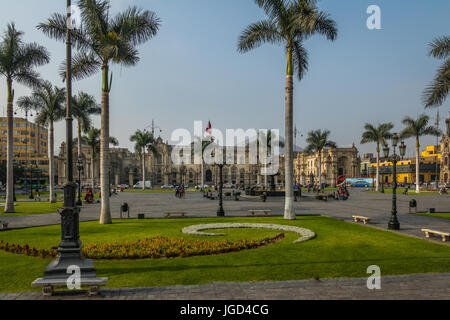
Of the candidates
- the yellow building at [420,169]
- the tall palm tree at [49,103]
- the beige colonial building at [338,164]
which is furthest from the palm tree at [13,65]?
the yellow building at [420,169]

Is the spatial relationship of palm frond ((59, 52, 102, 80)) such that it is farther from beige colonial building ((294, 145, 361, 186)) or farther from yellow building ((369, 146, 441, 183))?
yellow building ((369, 146, 441, 183))

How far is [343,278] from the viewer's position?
7449 millimetres

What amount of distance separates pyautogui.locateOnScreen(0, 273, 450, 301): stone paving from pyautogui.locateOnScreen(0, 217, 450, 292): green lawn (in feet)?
1.42

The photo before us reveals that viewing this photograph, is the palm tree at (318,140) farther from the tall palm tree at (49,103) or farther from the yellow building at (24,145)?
the yellow building at (24,145)

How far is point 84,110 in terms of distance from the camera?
35.2 meters

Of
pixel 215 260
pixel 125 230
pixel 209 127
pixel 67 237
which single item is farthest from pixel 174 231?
pixel 209 127

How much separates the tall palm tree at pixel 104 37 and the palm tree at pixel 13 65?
308 inches

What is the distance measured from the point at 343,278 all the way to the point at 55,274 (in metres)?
6.32

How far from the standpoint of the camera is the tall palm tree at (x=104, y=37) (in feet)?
51.2

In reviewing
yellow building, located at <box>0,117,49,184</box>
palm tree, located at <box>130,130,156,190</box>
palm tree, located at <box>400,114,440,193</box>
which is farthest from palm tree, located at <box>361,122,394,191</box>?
yellow building, located at <box>0,117,49,184</box>

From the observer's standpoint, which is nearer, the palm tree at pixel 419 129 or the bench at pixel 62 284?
the bench at pixel 62 284

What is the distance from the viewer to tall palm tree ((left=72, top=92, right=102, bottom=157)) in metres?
33.8

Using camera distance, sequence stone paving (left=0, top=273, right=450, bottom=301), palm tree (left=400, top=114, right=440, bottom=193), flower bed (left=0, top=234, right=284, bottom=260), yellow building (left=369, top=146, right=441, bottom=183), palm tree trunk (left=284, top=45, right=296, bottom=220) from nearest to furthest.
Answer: stone paving (left=0, top=273, right=450, bottom=301) < flower bed (left=0, top=234, right=284, bottom=260) < palm tree trunk (left=284, top=45, right=296, bottom=220) < palm tree (left=400, top=114, right=440, bottom=193) < yellow building (left=369, top=146, right=441, bottom=183)

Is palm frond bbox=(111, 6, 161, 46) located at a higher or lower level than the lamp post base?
higher
